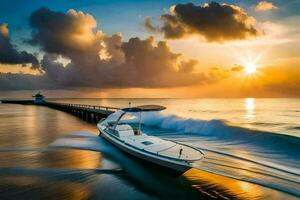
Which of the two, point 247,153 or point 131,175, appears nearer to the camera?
point 131,175

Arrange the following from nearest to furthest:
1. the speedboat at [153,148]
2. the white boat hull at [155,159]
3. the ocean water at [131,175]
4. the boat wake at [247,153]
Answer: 1. the ocean water at [131,175]
2. the white boat hull at [155,159]
3. the speedboat at [153,148]
4. the boat wake at [247,153]

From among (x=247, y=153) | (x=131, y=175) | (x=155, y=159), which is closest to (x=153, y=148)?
(x=155, y=159)

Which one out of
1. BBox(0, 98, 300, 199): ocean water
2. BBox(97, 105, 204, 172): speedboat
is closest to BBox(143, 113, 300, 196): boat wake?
BBox(0, 98, 300, 199): ocean water

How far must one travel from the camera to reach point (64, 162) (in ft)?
56.3

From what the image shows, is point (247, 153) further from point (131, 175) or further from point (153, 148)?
point (131, 175)

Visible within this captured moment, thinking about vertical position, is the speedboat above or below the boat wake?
above

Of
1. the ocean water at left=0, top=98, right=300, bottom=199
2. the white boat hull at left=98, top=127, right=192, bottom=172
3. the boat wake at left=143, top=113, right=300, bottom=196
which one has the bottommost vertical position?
the ocean water at left=0, top=98, right=300, bottom=199

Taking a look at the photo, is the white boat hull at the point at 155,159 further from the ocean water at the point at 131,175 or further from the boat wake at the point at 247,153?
the boat wake at the point at 247,153

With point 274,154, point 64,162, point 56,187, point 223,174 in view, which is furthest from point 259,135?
point 56,187

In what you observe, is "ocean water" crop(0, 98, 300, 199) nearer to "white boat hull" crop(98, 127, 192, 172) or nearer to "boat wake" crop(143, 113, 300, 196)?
"boat wake" crop(143, 113, 300, 196)

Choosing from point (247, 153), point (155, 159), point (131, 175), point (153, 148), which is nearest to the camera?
point (155, 159)

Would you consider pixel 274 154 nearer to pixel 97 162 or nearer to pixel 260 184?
pixel 260 184

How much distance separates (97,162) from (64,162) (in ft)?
6.80

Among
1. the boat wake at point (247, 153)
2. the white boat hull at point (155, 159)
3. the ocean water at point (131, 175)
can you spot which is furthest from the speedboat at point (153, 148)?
the boat wake at point (247, 153)
